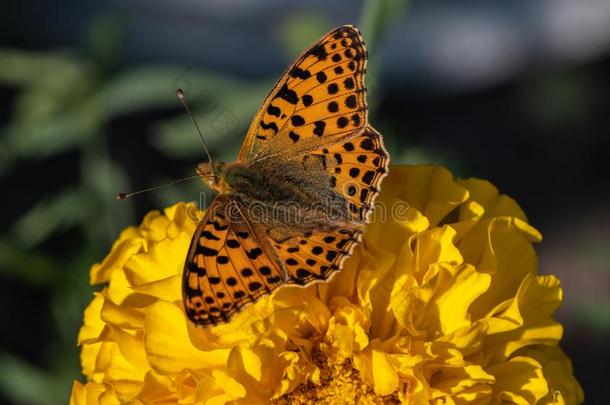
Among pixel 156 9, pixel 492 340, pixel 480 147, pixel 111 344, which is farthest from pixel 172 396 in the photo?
pixel 156 9

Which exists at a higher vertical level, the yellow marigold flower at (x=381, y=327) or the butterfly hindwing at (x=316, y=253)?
the butterfly hindwing at (x=316, y=253)

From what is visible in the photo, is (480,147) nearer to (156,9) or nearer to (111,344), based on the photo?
(156,9)

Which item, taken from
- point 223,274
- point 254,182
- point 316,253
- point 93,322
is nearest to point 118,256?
point 93,322

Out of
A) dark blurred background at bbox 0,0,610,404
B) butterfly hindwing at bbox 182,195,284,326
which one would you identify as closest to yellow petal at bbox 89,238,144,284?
butterfly hindwing at bbox 182,195,284,326

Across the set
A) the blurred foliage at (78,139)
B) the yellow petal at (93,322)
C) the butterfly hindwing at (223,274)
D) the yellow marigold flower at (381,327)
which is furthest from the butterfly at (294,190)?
the blurred foliage at (78,139)

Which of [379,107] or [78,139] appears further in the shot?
[379,107]

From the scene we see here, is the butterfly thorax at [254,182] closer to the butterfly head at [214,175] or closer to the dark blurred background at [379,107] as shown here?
the butterfly head at [214,175]

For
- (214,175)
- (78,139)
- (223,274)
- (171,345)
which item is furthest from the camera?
(78,139)

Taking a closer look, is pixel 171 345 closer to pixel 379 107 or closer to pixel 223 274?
pixel 223 274

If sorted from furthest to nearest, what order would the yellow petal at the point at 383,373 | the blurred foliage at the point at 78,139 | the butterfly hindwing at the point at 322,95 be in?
the blurred foliage at the point at 78,139
the butterfly hindwing at the point at 322,95
the yellow petal at the point at 383,373
